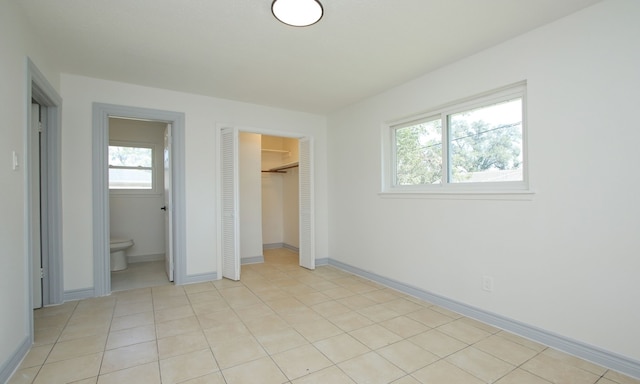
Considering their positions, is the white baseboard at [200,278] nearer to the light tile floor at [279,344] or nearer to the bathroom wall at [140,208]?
the light tile floor at [279,344]

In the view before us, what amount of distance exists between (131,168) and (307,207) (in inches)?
117

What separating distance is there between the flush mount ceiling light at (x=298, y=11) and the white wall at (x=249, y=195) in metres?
2.97

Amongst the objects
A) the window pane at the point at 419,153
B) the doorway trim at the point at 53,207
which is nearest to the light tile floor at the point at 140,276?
the doorway trim at the point at 53,207

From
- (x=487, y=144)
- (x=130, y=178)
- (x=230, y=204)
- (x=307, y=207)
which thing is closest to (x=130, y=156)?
(x=130, y=178)

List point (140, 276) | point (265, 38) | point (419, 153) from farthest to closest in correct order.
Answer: point (140, 276) → point (419, 153) → point (265, 38)

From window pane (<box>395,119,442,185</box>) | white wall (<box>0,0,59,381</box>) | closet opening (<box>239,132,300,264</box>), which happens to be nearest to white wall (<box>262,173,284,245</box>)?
closet opening (<box>239,132,300,264</box>)

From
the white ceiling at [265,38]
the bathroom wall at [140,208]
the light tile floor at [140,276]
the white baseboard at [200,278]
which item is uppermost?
the white ceiling at [265,38]

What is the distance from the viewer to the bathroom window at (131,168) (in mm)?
4719

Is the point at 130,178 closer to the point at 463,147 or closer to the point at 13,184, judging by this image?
the point at 13,184

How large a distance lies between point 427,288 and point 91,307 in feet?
11.0

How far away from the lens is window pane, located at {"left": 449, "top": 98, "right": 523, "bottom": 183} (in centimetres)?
245

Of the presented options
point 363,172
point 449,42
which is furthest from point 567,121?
point 363,172

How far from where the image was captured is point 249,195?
4.86 metres

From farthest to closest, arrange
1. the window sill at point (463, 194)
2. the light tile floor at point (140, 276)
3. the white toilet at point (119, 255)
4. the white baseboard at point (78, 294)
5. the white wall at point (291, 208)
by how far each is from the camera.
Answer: the white wall at point (291, 208) → the white toilet at point (119, 255) → the light tile floor at point (140, 276) → the white baseboard at point (78, 294) → the window sill at point (463, 194)
